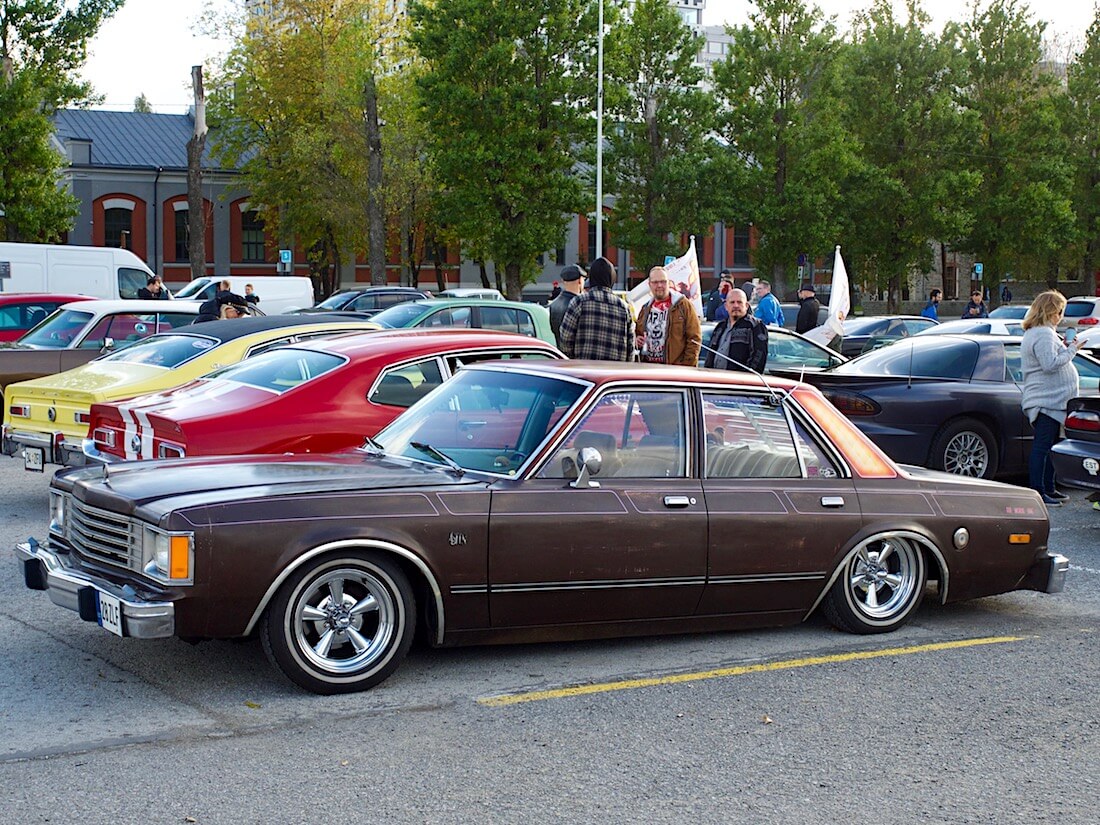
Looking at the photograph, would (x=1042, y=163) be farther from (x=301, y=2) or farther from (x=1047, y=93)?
(x=301, y=2)

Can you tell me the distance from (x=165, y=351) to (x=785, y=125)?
43447 millimetres

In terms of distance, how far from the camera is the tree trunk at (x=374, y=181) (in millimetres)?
43469

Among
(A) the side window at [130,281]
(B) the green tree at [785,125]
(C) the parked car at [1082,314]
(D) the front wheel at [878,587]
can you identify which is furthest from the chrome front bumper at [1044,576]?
(B) the green tree at [785,125]

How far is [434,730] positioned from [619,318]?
6.49 metres

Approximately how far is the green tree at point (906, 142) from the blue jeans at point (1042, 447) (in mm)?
42839

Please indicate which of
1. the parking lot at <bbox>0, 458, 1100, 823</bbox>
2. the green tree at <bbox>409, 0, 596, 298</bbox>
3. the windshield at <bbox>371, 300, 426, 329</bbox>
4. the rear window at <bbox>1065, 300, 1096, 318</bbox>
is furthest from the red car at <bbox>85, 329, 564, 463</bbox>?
the green tree at <bbox>409, 0, 596, 298</bbox>

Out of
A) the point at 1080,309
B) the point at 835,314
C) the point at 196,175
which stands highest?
the point at 196,175

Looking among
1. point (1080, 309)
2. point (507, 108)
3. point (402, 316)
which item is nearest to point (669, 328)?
point (402, 316)

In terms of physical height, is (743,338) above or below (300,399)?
A: above

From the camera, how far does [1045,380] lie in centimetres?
1178

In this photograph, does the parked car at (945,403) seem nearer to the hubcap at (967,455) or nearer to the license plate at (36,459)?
the hubcap at (967,455)

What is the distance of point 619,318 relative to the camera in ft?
37.6

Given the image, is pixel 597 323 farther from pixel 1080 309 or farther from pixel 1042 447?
pixel 1080 309

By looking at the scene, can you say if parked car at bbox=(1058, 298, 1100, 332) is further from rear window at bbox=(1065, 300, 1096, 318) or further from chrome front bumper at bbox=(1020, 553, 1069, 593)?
chrome front bumper at bbox=(1020, 553, 1069, 593)
